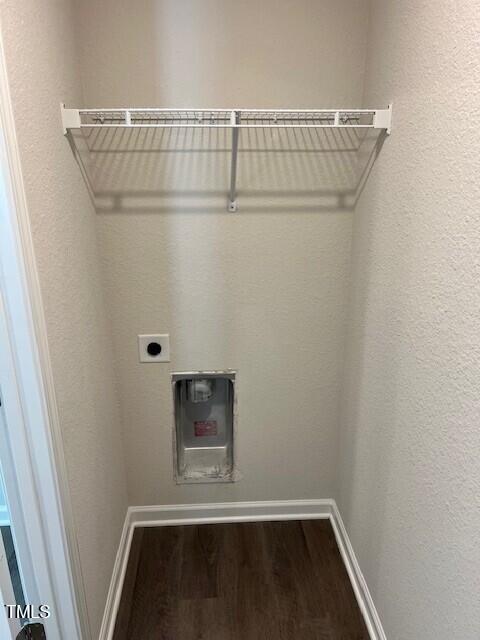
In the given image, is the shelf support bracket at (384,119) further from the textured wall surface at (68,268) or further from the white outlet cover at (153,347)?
the white outlet cover at (153,347)

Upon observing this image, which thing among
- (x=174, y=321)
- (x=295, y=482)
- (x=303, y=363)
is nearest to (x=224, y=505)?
(x=295, y=482)

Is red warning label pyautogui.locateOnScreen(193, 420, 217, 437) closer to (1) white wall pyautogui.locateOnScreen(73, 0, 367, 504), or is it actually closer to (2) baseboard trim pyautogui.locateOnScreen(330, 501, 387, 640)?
(1) white wall pyautogui.locateOnScreen(73, 0, 367, 504)

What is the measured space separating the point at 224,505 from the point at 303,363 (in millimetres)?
754

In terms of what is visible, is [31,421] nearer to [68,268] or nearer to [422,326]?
[68,268]

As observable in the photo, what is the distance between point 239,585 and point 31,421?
1144 mm

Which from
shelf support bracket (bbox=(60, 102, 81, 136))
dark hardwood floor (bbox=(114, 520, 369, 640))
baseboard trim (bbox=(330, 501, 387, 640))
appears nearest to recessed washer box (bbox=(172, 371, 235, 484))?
dark hardwood floor (bbox=(114, 520, 369, 640))

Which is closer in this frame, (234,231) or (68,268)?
(68,268)

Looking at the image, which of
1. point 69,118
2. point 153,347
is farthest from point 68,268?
point 153,347

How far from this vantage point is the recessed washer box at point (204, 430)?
76.9 inches

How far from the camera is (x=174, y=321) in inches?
70.1

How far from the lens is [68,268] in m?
1.29

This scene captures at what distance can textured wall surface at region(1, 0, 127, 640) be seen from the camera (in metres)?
1.04

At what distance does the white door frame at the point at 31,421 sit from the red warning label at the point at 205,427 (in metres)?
0.85

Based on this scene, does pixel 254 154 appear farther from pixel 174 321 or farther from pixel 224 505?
pixel 224 505
